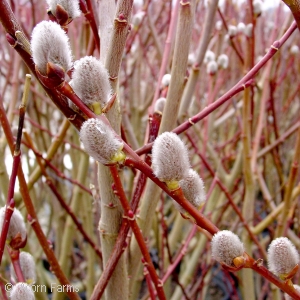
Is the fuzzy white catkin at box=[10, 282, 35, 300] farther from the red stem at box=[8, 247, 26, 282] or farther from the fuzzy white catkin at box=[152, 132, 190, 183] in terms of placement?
the fuzzy white catkin at box=[152, 132, 190, 183]

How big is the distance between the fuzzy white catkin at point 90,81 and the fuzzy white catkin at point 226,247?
27 centimetres

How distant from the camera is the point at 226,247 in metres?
0.57

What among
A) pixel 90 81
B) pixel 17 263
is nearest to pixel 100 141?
pixel 90 81

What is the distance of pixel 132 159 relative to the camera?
1.84 feet

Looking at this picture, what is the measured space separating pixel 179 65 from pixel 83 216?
139 cm

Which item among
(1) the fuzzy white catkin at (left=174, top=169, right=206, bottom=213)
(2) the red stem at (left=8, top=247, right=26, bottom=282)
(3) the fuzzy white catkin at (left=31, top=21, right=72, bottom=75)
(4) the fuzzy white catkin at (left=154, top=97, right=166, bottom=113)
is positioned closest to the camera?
(3) the fuzzy white catkin at (left=31, top=21, right=72, bottom=75)

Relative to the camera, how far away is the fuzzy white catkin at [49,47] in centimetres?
52

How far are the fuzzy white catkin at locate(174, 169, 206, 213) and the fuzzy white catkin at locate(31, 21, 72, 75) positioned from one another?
25cm

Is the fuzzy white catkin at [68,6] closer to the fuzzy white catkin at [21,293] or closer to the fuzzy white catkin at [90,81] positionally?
the fuzzy white catkin at [90,81]

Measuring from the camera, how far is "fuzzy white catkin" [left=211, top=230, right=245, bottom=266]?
0.57 meters

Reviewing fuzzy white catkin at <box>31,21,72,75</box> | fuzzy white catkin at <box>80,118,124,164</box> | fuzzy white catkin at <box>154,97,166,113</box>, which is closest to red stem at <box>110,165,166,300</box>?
fuzzy white catkin at <box>80,118,124,164</box>

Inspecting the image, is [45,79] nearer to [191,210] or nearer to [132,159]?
[132,159]

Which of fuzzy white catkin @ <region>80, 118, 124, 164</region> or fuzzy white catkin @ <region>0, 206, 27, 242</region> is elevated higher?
fuzzy white catkin @ <region>80, 118, 124, 164</region>

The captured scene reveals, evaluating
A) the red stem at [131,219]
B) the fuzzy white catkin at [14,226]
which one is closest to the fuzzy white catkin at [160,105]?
the red stem at [131,219]
